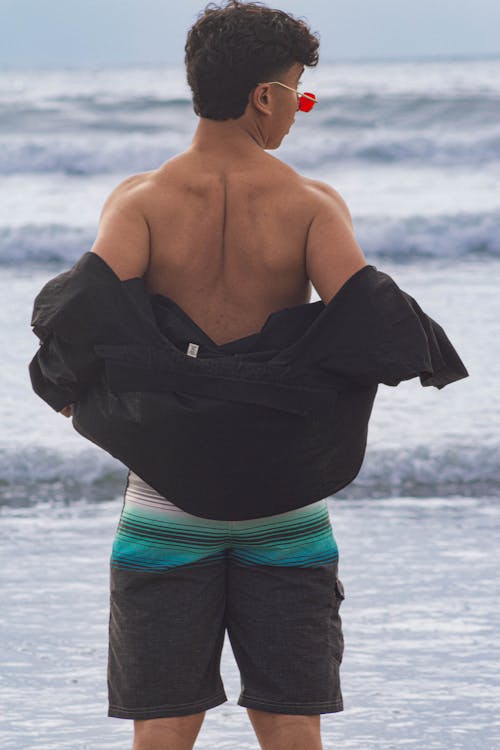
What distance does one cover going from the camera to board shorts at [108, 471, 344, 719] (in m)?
2.02

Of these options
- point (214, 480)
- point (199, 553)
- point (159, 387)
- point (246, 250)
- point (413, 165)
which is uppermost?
point (246, 250)

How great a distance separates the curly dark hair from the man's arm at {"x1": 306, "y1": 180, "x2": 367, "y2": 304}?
0.20 meters

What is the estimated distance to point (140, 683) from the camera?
203 cm

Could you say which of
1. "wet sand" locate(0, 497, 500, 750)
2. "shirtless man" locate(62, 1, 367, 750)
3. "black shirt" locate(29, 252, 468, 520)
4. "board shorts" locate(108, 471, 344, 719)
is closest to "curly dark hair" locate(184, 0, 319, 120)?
"shirtless man" locate(62, 1, 367, 750)

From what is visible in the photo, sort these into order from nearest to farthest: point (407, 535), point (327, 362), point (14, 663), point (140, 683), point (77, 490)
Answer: point (327, 362)
point (140, 683)
point (14, 663)
point (407, 535)
point (77, 490)

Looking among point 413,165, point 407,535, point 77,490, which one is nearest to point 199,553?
point 407,535

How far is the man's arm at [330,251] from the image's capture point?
191 cm

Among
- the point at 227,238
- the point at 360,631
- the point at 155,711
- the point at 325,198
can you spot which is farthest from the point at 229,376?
the point at 360,631

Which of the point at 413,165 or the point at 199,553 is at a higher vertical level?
the point at 199,553

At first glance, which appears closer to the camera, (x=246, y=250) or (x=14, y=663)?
(x=246, y=250)

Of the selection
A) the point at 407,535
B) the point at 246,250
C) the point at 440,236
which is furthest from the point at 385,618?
the point at 440,236

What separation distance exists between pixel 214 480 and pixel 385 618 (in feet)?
6.02

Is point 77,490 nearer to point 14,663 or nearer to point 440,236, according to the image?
point 14,663

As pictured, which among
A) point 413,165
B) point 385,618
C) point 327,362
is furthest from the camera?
point 413,165
